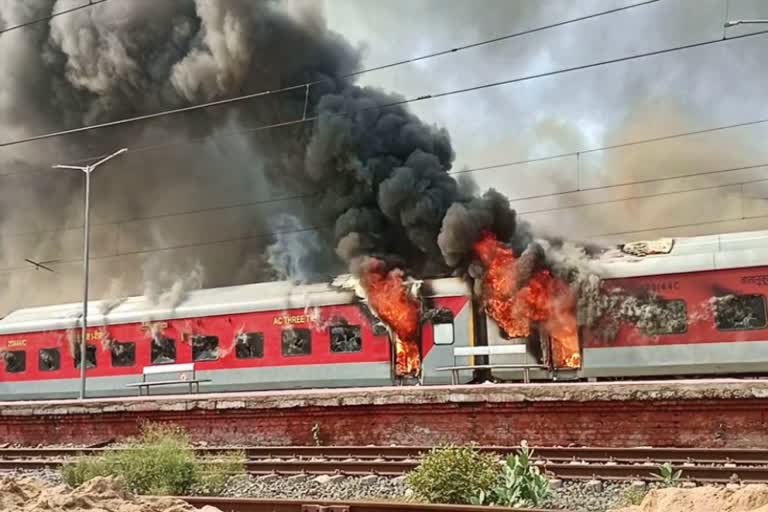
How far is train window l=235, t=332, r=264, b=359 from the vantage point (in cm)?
1716

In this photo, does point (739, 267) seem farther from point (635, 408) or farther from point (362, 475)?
point (362, 475)

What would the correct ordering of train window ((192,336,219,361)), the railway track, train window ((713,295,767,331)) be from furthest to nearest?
train window ((192,336,219,361))
train window ((713,295,767,331))
the railway track

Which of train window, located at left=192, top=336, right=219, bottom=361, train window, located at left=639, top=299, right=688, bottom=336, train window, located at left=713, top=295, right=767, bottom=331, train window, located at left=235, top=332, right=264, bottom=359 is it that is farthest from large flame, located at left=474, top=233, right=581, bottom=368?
train window, located at left=192, top=336, right=219, bottom=361

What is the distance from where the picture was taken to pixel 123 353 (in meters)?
19.9

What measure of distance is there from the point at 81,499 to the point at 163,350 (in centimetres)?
1288

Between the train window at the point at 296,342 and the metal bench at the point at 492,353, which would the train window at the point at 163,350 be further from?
the metal bench at the point at 492,353

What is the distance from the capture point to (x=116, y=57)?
25.5 meters

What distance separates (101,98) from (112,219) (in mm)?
8046

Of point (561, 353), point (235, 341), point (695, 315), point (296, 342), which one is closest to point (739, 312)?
point (695, 315)

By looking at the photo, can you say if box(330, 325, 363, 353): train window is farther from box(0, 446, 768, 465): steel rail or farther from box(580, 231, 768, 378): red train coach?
box(580, 231, 768, 378): red train coach

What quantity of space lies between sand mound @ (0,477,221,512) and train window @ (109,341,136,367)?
511 inches

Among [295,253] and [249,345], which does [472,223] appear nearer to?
[249,345]

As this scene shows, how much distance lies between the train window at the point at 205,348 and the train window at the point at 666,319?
10.1 meters

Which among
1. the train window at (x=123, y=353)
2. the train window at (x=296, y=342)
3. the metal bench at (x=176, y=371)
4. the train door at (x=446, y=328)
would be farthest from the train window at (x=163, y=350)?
the train door at (x=446, y=328)
